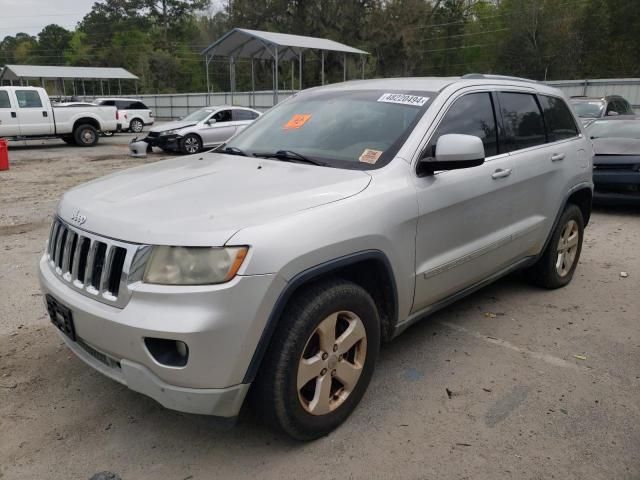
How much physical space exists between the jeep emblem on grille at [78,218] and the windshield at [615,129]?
8718 millimetres

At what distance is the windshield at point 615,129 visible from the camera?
347 inches

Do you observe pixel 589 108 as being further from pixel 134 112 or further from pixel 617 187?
pixel 134 112

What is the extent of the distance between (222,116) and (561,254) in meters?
13.5

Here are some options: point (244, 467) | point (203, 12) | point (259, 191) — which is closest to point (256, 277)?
point (259, 191)

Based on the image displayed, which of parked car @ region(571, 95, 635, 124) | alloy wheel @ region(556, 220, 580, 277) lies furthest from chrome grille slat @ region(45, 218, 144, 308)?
parked car @ region(571, 95, 635, 124)

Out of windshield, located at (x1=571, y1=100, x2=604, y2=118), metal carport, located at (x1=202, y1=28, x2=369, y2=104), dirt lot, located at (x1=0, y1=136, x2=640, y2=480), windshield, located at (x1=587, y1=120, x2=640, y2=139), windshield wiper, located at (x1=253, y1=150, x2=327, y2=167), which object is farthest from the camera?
metal carport, located at (x1=202, y1=28, x2=369, y2=104)

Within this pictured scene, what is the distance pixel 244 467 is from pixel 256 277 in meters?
0.96

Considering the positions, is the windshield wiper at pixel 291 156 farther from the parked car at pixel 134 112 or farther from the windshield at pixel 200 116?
the parked car at pixel 134 112

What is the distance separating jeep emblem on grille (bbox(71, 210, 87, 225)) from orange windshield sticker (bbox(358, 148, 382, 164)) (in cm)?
150

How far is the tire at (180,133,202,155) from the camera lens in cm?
1591

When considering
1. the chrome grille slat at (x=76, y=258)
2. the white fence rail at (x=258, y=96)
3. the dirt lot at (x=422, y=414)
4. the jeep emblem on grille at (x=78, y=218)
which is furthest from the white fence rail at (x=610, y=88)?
the chrome grille slat at (x=76, y=258)

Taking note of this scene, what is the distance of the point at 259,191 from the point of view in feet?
8.79

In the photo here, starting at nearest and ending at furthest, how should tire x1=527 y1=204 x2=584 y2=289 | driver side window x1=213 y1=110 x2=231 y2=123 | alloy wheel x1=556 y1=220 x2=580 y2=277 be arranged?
tire x1=527 y1=204 x2=584 y2=289, alloy wheel x1=556 y1=220 x2=580 y2=277, driver side window x1=213 y1=110 x2=231 y2=123

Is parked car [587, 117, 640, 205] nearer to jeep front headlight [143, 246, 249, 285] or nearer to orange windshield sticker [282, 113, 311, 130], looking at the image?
orange windshield sticker [282, 113, 311, 130]
